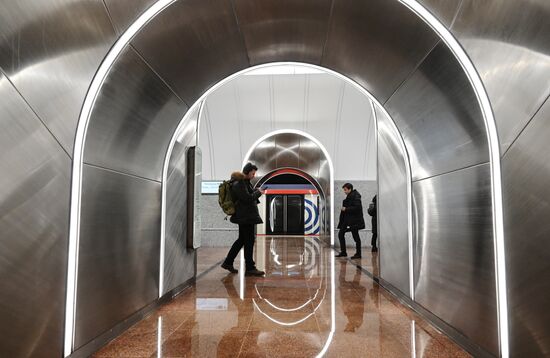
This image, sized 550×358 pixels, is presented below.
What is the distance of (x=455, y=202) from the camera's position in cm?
318

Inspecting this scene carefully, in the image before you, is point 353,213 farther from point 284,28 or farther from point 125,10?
point 125,10

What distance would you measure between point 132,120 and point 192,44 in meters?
1.04

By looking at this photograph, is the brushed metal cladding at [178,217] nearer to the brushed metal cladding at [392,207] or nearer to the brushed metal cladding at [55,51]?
the brushed metal cladding at [55,51]

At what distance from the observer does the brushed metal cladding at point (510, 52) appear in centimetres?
197

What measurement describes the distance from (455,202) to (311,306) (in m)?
2.05

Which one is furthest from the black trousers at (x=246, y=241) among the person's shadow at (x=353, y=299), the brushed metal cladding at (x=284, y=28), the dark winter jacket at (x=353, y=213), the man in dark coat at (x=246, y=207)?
the dark winter jacket at (x=353, y=213)

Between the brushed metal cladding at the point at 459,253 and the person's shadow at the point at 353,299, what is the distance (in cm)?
68

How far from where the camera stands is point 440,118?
3.31 m

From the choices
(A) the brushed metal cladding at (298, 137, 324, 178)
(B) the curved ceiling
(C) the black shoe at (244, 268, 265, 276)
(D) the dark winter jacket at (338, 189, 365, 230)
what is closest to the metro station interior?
(C) the black shoe at (244, 268, 265, 276)

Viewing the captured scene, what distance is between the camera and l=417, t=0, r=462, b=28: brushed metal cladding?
2678 mm

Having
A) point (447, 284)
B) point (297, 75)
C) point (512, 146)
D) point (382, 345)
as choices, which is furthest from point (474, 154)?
point (297, 75)

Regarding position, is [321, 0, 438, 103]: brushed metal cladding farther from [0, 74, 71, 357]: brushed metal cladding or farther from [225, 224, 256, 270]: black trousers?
[225, 224, 256, 270]: black trousers

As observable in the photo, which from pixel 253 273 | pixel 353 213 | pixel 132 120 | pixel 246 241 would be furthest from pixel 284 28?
pixel 353 213

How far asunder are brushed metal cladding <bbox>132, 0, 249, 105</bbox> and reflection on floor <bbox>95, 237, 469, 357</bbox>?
246cm
